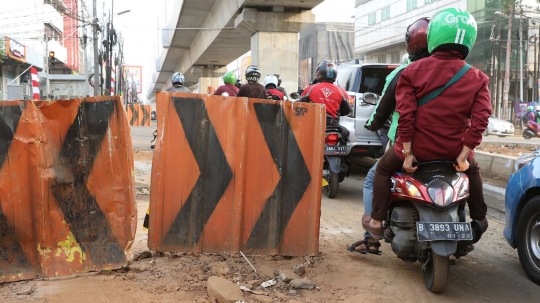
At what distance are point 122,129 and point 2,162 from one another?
33.8 inches

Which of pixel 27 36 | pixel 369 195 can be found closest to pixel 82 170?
pixel 369 195

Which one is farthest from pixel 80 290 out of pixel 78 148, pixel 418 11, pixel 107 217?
pixel 418 11

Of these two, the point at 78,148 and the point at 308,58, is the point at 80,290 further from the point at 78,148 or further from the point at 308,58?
the point at 308,58

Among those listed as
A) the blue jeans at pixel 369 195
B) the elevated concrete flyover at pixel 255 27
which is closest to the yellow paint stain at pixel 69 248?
the blue jeans at pixel 369 195

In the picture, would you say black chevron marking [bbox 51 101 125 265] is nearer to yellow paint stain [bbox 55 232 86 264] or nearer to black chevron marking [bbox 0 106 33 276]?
yellow paint stain [bbox 55 232 86 264]

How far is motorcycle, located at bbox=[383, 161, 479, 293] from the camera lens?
3.41 metres

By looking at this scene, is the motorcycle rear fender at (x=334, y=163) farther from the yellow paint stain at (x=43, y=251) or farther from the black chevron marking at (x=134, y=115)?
the black chevron marking at (x=134, y=115)

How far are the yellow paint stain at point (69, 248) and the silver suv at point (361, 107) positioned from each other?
448 centimetres

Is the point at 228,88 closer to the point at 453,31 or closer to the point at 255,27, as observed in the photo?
the point at 453,31

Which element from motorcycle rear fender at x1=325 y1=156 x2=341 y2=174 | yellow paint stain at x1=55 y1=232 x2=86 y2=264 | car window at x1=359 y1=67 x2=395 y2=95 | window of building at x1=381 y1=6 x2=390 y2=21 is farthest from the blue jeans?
window of building at x1=381 y1=6 x2=390 y2=21

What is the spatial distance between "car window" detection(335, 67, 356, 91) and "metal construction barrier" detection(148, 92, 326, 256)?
441cm

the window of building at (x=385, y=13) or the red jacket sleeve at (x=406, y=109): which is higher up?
the window of building at (x=385, y=13)

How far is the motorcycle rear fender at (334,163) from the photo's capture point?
6988 mm

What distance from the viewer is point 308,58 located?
76625 millimetres
